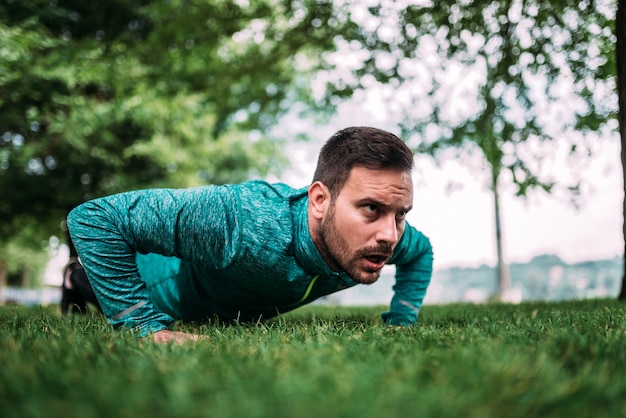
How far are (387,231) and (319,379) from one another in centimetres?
155

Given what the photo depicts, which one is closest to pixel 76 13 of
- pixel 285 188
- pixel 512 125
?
pixel 512 125

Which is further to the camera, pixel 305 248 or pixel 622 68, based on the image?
pixel 622 68

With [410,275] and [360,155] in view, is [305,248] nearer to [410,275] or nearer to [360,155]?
[360,155]

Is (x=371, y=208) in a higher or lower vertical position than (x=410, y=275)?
higher

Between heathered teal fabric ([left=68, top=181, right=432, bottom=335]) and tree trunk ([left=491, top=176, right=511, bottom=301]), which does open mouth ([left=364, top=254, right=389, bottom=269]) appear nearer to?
heathered teal fabric ([left=68, top=181, right=432, bottom=335])

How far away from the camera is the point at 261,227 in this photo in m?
3.02

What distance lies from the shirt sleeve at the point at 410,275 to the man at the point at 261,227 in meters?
0.87

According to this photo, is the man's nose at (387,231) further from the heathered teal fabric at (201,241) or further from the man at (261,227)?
the heathered teal fabric at (201,241)

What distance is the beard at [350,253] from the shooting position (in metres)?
2.87

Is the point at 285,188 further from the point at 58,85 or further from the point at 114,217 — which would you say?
the point at 58,85

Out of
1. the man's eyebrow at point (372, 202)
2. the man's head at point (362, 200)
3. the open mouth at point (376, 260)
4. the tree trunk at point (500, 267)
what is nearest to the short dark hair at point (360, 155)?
the man's head at point (362, 200)

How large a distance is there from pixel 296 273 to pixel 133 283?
2.99ft

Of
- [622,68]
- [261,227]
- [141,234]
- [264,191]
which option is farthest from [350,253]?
[622,68]

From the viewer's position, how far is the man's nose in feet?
9.18
